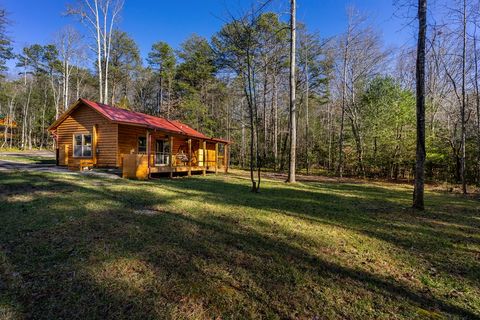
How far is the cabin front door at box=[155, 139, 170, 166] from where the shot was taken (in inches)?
633

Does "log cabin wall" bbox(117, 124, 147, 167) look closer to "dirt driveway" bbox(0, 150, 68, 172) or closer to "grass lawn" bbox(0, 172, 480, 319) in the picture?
"dirt driveway" bbox(0, 150, 68, 172)

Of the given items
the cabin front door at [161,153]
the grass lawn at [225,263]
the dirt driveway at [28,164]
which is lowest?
the grass lawn at [225,263]

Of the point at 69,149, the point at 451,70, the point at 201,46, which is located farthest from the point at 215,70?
the point at 451,70

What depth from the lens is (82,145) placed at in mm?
14656

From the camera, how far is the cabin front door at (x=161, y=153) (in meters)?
16.1

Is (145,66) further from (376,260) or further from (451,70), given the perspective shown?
(376,260)

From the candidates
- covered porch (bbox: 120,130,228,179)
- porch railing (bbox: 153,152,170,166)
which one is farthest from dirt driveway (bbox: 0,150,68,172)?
porch railing (bbox: 153,152,170,166)

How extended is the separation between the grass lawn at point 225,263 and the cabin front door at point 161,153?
9.90m

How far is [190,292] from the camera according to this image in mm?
2641

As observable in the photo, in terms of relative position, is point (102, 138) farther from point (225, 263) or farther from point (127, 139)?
point (225, 263)

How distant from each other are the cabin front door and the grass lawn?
9902 millimetres

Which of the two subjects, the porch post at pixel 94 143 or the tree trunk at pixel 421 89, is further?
the porch post at pixel 94 143

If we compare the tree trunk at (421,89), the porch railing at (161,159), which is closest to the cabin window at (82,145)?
the porch railing at (161,159)

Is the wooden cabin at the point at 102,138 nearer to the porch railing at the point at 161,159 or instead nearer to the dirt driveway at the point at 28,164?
the porch railing at the point at 161,159
